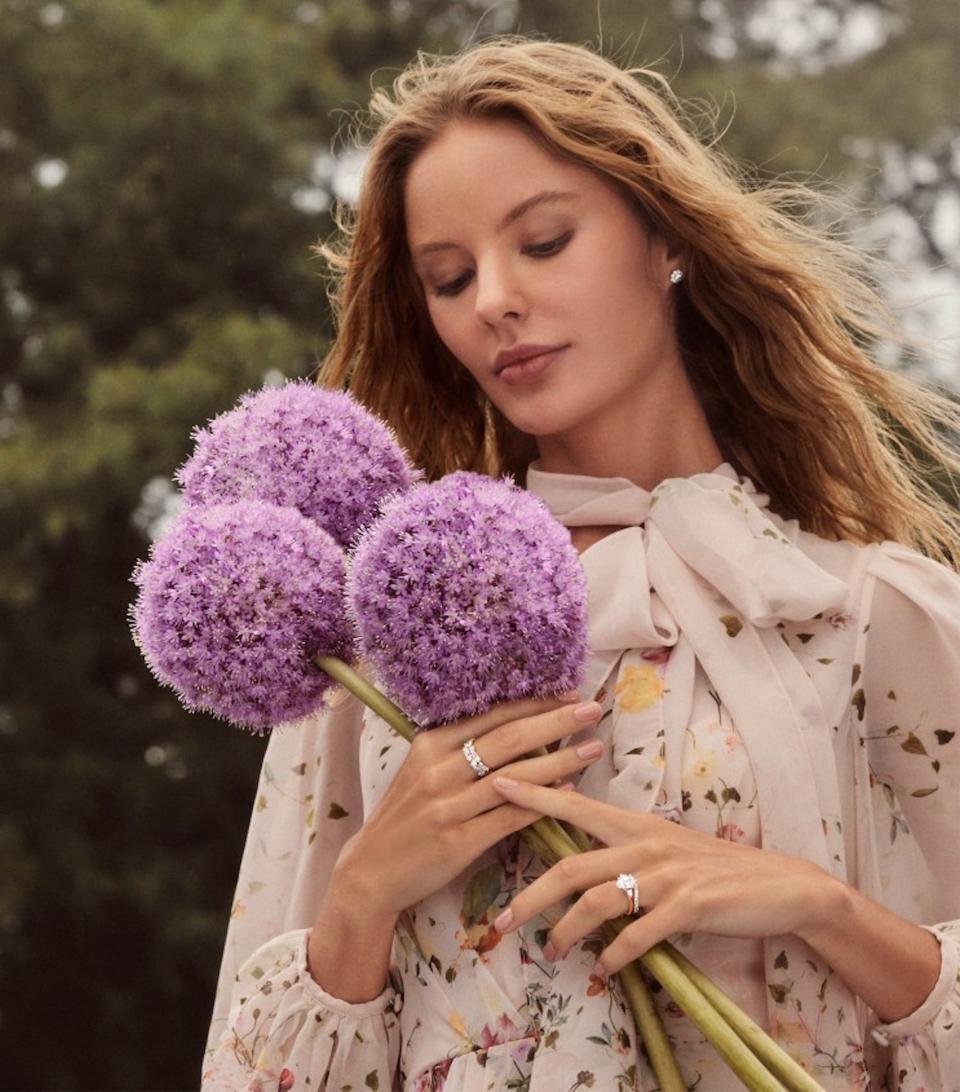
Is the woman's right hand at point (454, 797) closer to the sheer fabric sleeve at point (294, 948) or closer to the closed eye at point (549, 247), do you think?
the sheer fabric sleeve at point (294, 948)

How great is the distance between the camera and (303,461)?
114 centimetres

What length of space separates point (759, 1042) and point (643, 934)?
105 mm

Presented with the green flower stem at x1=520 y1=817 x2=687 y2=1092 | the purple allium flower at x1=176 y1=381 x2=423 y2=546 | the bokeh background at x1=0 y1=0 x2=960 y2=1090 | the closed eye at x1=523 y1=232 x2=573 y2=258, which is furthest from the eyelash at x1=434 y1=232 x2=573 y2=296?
the bokeh background at x1=0 y1=0 x2=960 y2=1090

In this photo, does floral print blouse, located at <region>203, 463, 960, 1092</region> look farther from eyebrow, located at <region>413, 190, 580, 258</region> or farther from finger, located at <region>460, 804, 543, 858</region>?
eyebrow, located at <region>413, 190, 580, 258</region>

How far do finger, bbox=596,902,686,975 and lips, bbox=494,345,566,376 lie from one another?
0.49 metres

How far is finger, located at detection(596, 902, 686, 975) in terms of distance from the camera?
3.59 ft

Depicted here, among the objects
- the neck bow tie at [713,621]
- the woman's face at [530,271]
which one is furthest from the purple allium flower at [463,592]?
the woman's face at [530,271]

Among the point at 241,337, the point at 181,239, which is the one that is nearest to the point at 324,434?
the point at 241,337

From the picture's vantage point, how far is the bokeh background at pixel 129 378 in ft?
14.1

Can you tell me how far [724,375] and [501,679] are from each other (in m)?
0.60

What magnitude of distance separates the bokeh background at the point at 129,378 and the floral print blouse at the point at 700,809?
288 cm

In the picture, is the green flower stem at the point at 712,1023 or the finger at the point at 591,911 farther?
the finger at the point at 591,911

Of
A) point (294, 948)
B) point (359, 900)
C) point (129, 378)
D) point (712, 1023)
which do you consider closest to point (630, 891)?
point (712, 1023)

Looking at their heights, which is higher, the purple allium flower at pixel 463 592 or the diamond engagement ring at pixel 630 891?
the purple allium flower at pixel 463 592
